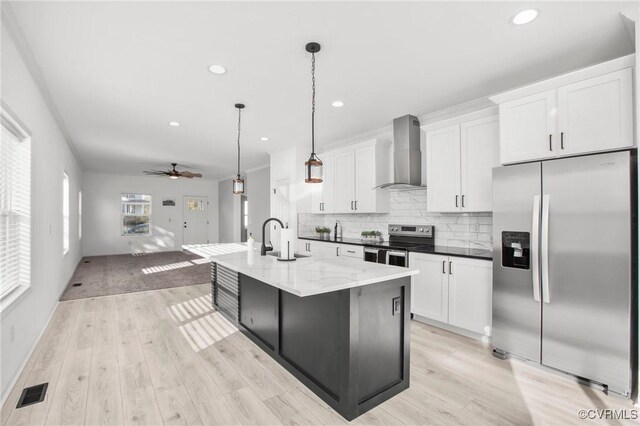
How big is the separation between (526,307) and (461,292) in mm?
649

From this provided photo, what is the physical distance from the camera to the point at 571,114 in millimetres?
2430

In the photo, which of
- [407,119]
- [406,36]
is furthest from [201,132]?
[406,36]

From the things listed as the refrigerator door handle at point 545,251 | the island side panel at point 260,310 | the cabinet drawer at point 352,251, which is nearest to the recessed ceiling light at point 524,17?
the refrigerator door handle at point 545,251

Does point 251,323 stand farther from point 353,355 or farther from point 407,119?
point 407,119

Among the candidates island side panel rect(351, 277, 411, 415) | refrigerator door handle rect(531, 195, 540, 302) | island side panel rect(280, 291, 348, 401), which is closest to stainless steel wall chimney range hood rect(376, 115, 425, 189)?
refrigerator door handle rect(531, 195, 540, 302)

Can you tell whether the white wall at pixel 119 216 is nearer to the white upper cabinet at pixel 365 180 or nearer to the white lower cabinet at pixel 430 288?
the white upper cabinet at pixel 365 180

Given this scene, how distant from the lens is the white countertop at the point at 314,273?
178 centimetres

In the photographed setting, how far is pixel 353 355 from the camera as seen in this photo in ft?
6.25

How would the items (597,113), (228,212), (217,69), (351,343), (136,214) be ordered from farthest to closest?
1. (228,212)
2. (136,214)
3. (217,69)
4. (597,113)
5. (351,343)

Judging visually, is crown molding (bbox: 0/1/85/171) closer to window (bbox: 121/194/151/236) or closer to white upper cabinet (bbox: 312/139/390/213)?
white upper cabinet (bbox: 312/139/390/213)

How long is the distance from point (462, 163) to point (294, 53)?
2230 mm

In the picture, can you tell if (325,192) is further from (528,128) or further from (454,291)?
(528,128)

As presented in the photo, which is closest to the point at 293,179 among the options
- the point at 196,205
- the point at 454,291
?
the point at 454,291

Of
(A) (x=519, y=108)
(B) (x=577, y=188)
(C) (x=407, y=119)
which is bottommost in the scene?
(B) (x=577, y=188)
